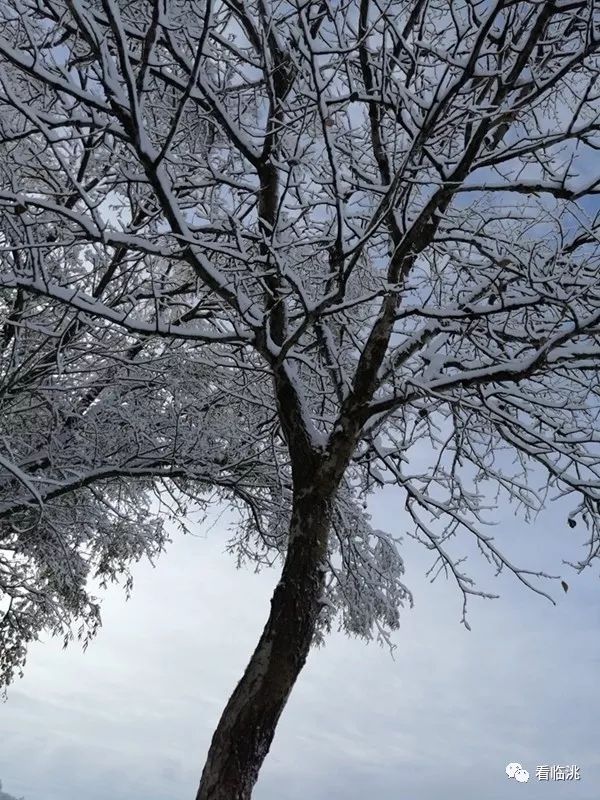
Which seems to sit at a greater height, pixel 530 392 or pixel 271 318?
pixel 530 392

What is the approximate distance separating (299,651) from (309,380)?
426 cm

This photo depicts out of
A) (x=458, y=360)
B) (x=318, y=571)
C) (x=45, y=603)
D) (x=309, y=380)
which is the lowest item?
(x=318, y=571)

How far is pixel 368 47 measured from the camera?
7.09 meters

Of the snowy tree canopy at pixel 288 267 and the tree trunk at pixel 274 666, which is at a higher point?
the snowy tree canopy at pixel 288 267

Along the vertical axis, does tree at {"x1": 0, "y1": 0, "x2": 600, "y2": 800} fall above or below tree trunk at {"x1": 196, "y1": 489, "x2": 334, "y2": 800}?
above

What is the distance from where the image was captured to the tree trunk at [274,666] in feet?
18.7

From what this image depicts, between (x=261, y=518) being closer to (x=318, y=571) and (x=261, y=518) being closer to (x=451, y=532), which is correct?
(x=451, y=532)

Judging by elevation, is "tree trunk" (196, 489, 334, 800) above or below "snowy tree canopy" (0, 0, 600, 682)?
below

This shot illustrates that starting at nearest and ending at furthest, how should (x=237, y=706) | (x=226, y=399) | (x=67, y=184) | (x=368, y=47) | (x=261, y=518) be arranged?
(x=237, y=706) < (x=368, y=47) < (x=67, y=184) < (x=226, y=399) < (x=261, y=518)

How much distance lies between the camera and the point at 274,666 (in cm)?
596

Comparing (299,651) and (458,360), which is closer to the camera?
(299,651)

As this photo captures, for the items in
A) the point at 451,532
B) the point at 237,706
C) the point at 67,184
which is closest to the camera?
the point at 237,706

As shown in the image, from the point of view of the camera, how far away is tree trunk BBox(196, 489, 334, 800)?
571 cm

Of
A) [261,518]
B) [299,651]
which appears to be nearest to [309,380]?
[261,518]
